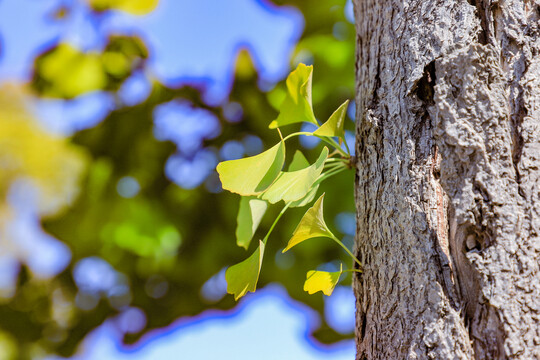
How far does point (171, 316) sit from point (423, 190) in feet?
3.63

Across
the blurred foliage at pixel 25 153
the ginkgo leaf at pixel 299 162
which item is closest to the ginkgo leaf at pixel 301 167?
the ginkgo leaf at pixel 299 162

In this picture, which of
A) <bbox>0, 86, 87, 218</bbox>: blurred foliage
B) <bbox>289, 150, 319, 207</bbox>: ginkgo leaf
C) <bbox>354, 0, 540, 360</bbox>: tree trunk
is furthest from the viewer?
<bbox>0, 86, 87, 218</bbox>: blurred foliage

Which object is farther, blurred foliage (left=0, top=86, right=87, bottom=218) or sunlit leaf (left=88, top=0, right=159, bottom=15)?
blurred foliage (left=0, top=86, right=87, bottom=218)

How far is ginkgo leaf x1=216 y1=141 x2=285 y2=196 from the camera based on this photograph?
16.3 inches

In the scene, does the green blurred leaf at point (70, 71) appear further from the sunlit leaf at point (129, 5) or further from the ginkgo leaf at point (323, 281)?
the ginkgo leaf at point (323, 281)

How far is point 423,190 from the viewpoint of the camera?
37 centimetres

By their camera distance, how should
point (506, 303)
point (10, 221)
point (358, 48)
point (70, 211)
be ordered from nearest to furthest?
point (506, 303) → point (358, 48) → point (70, 211) → point (10, 221)

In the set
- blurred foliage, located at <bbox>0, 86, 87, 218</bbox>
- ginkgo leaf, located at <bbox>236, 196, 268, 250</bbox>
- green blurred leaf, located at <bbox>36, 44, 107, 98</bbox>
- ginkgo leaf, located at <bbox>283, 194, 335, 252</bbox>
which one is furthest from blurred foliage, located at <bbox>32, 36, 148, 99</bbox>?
ginkgo leaf, located at <bbox>283, 194, 335, 252</bbox>

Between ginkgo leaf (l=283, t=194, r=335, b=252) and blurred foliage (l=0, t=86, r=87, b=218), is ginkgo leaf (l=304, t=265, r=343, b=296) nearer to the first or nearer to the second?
ginkgo leaf (l=283, t=194, r=335, b=252)

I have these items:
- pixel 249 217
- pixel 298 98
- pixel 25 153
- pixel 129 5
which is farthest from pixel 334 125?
pixel 25 153

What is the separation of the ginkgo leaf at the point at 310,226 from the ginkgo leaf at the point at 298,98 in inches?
3.6

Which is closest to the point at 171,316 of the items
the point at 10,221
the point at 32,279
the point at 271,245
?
the point at 271,245

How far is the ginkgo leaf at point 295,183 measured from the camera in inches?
15.6

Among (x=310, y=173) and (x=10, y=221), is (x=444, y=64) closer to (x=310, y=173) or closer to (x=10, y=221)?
(x=310, y=173)
